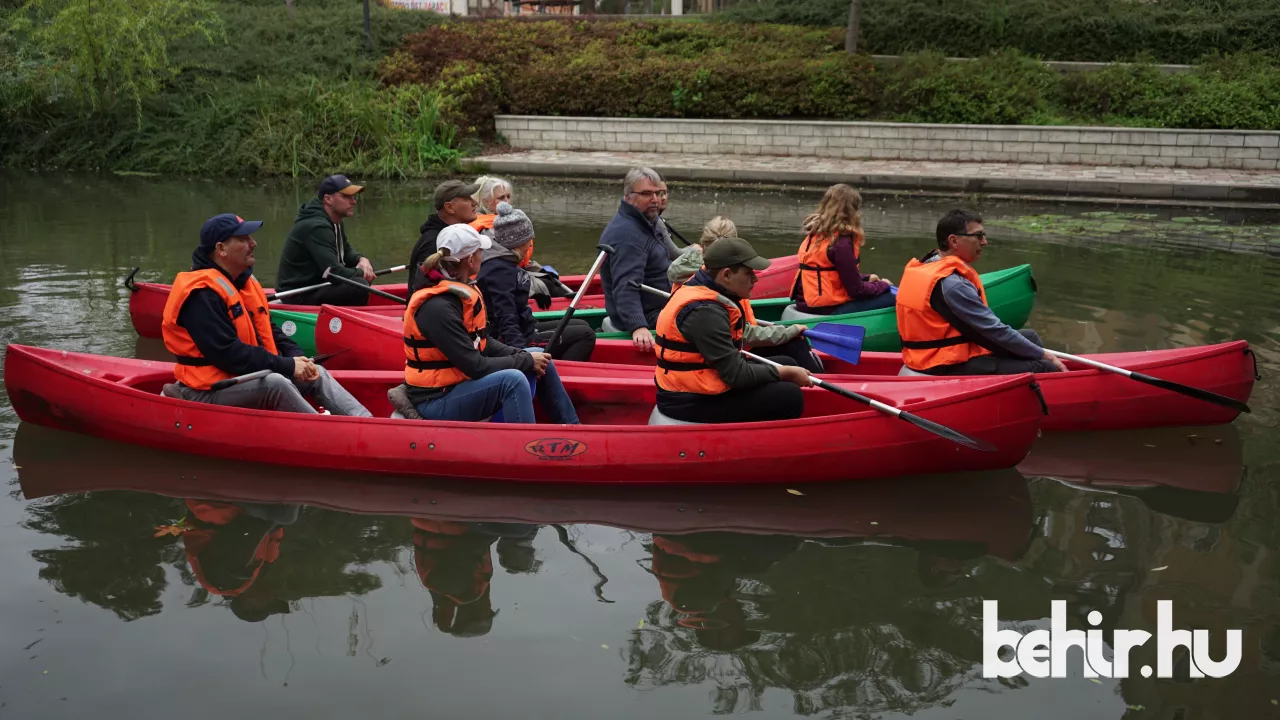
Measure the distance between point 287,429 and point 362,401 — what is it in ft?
2.41

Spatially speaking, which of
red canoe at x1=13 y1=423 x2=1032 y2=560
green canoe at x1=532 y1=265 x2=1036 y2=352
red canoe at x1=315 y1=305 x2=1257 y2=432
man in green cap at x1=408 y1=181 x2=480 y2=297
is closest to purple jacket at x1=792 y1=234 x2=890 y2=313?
green canoe at x1=532 y1=265 x2=1036 y2=352

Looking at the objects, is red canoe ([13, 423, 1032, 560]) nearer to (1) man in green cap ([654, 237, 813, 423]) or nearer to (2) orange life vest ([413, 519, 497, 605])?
(2) orange life vest ([413, 519, 497, 605])

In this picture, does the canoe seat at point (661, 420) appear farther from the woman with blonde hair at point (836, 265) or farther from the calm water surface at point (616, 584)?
the woman with blonde hair at point (836, 265)

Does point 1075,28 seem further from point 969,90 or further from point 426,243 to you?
point 426,243

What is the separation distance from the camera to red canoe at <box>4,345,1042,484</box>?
548cm

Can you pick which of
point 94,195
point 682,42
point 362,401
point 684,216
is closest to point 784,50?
point 682,42

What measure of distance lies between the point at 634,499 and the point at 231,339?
86.2 inches

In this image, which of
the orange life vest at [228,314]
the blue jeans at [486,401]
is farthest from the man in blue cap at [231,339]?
the blue jeans at [486,401]

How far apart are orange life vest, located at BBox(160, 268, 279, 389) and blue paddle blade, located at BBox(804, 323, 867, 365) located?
306cm

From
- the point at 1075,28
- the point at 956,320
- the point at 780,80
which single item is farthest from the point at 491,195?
the point at 1075,28

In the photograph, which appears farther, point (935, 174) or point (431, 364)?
point (935, 174)

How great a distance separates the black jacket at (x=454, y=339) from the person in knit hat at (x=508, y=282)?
0.58 meters

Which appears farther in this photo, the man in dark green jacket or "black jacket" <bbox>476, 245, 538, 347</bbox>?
the man in dark green jacket

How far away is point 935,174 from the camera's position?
47.7ft
